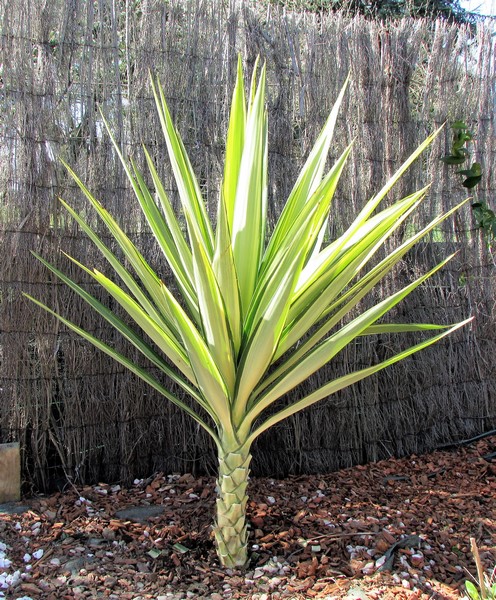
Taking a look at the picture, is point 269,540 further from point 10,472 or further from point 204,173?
point 204,173

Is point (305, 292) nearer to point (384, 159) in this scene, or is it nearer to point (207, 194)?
point (207, 194)

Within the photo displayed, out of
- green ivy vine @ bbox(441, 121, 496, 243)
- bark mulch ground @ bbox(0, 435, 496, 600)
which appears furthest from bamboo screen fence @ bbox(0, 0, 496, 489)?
bark mulch ground @ bbox(0, 435, 496, 600)

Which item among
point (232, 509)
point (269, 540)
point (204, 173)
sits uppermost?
point (204, 173)

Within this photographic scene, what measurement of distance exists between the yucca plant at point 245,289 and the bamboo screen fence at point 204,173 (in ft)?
1.72

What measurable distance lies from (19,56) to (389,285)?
167 centimetres

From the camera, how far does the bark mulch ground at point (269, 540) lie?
4.87 feet

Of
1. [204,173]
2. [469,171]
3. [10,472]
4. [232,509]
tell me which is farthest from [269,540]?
[469,171]

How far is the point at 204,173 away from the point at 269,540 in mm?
1322

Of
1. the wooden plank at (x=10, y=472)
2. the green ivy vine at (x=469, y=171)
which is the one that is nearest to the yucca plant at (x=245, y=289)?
the wooden plank at (x=10, y=472)

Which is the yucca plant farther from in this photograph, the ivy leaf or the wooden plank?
the ivy leaf

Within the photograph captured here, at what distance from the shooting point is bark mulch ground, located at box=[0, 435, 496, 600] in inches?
58.4

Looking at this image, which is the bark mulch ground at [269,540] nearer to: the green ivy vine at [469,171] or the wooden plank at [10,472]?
the wooden plank at [10,472]

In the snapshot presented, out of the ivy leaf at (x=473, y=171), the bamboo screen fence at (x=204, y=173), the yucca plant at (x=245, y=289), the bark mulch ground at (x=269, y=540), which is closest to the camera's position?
the yucca plant at (x=245, y=289)

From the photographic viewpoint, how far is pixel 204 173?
216 centimetres
